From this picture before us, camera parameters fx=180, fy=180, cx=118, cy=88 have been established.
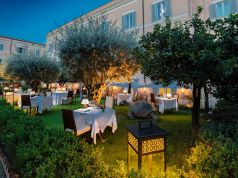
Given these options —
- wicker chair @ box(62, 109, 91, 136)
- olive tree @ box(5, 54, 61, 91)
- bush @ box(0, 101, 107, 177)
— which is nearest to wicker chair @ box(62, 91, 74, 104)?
olive tree @ box(5, 54, 61, 91)

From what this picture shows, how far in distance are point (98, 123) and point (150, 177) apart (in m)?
3.82

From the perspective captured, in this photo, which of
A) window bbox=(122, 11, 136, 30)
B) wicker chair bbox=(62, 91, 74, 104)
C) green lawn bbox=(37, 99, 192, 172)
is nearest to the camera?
green lawn bbox=(37, 99, 192, 172)

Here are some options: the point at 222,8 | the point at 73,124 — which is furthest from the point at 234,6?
the point at 73,124

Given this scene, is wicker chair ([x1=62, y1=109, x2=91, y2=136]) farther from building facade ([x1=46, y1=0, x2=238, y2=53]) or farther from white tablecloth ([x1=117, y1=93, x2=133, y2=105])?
white tablecloth ([x1=117, y1=93, x2=133, y2=105])

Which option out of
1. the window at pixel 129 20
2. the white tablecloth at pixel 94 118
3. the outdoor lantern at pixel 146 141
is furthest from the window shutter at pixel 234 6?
the outdoor lantern at pixel 146 141

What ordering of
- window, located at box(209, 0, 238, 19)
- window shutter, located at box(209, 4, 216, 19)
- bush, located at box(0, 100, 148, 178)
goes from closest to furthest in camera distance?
bush, located at box(0, 100, 148, 178) → window, located at box(209, 0, 238, 19) → window shutter, located at box(209, 4, 216, 19)

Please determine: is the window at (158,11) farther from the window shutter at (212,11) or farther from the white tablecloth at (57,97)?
the white tablecloth at (57,97)

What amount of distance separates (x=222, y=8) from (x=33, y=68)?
13.3 m

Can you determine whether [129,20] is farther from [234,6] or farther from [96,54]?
[96,54]

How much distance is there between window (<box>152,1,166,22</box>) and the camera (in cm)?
1381

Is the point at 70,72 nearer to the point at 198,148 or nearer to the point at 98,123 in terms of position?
the point at 98,123

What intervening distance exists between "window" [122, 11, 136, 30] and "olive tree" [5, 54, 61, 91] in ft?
22.8

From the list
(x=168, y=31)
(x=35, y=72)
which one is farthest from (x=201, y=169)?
(x=35, y=72)

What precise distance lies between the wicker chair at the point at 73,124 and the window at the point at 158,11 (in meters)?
11.5
